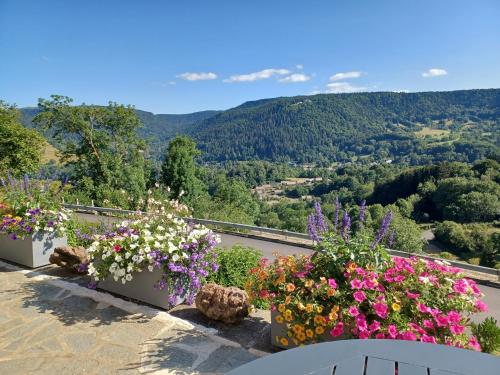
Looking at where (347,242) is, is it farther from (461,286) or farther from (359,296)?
(461,286)

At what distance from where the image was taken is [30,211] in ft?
15.9

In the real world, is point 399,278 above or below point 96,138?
below

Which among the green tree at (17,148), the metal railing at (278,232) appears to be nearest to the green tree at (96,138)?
the green tree at (17,148)

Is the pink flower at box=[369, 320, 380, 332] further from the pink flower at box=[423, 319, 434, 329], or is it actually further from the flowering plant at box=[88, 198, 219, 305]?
the flowering plant at box=[88, 198, 219, 305]

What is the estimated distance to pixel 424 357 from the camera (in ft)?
3.97

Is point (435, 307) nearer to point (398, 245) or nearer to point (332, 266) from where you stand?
point (332, 266)

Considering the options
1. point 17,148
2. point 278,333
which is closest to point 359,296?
point 278,333

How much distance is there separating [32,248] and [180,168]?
24401 mm

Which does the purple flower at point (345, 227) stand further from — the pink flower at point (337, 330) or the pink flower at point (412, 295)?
the pink flower at point (337, 330)

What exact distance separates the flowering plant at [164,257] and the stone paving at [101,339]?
0.29m

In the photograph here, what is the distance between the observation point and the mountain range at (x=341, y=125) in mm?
146500

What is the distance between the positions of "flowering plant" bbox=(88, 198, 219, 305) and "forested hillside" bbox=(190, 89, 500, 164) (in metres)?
139

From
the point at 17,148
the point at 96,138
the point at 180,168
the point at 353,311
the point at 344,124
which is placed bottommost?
the point at 353,311

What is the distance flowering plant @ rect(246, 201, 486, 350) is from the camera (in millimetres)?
2328
